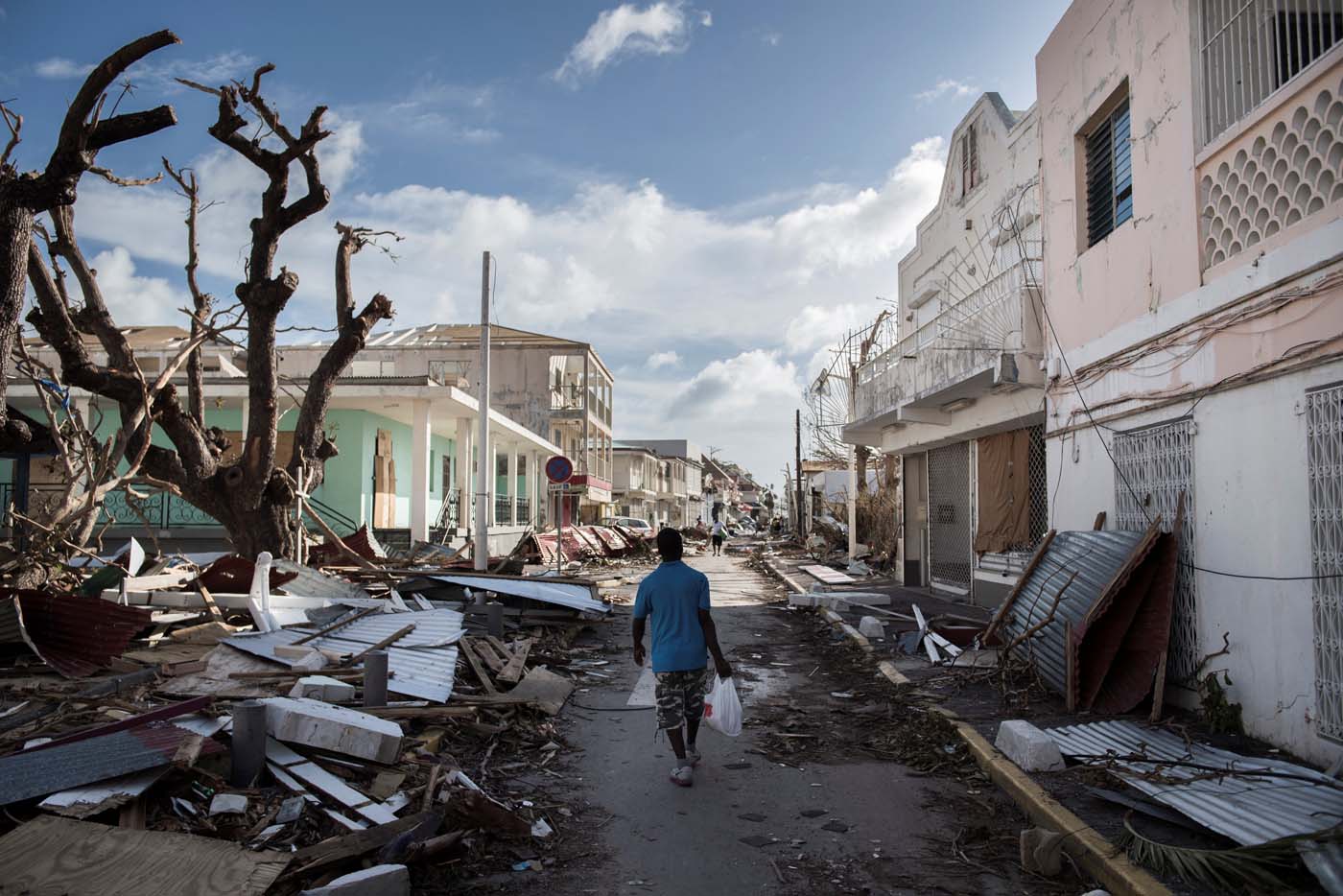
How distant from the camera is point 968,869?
4.42 metres

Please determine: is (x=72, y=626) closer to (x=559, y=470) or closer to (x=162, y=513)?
(x=559, y=470)

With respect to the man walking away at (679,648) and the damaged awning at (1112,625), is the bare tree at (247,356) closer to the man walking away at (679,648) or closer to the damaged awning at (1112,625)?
the man walking away at (679,648)

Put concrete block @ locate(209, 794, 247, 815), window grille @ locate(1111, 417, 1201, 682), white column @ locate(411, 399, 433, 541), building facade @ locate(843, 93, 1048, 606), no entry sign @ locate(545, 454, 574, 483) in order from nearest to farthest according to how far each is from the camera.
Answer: concrete block @ locate(209, 794, 247, 815) → window grille @ locate(1111, 417, 1201, 682) → building facade @ locate(843, 93, 1048, 606) → no entry sign @ locate(545, 454, 574, 483) → white column @ locate(411, 399, 433, 541)

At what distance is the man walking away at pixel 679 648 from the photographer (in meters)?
6.00

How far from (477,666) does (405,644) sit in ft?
2.99

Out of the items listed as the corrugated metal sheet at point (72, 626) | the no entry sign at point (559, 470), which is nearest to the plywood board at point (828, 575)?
the no entry sign at point (559, 470)

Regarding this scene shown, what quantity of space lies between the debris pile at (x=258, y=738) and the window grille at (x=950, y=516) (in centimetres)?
974

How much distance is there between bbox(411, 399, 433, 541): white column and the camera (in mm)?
22250

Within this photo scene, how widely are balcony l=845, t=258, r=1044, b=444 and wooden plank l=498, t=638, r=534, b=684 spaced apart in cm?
719

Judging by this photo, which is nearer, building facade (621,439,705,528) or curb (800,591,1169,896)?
curb (800,591,1169,896)

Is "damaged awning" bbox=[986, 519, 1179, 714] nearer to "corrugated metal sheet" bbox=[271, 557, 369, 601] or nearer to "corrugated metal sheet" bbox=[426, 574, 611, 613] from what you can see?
"corrugated metal sheet" bbox=[426, 574, 611, 613]

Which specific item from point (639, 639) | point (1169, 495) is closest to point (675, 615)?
point (639, 639)

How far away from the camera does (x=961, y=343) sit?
14133 mm

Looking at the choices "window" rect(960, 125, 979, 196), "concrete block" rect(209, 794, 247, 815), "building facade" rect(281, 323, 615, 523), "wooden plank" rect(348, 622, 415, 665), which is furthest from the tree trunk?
"building facade" rect(281, 323, 615, 523)
